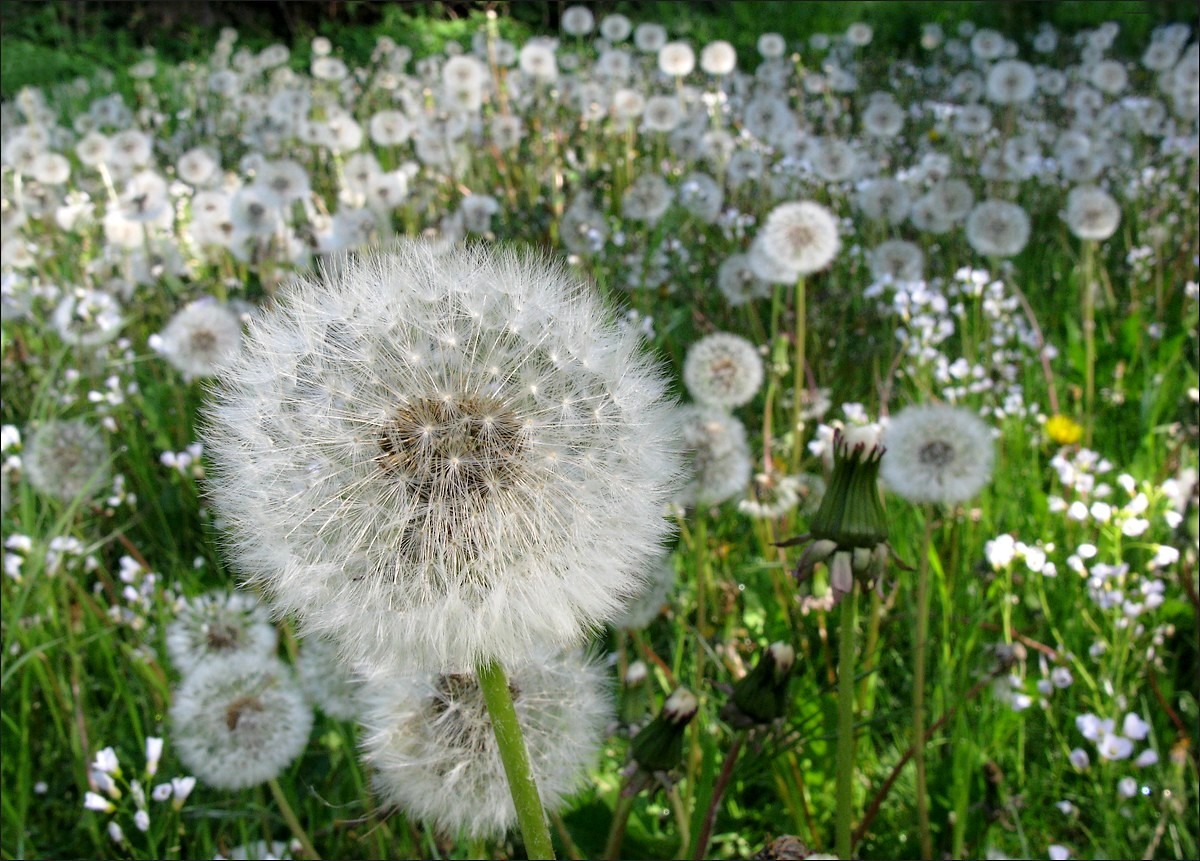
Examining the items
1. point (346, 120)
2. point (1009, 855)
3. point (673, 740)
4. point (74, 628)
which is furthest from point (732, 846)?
point (346, 120)

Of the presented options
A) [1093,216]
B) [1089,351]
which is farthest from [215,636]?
[1093,216]

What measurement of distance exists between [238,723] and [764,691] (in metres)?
0.94

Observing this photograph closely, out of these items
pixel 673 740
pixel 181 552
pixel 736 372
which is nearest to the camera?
pixel 673 740

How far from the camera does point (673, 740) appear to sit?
4.84 feet

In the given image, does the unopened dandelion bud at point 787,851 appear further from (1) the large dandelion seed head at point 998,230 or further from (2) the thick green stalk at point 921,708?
(1) the large dandelion seed head at point 998,230

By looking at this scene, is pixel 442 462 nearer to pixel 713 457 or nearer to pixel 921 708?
pixel 921 708

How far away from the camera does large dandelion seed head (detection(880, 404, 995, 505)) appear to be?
6.59 ft

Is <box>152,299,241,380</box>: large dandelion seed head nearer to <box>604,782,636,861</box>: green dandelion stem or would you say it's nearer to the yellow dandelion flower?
<box>604,782,636,861</box>: green dandelion stem

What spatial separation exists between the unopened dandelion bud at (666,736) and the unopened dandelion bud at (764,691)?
75 millimetres

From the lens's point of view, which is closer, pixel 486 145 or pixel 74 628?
pixel 74 628

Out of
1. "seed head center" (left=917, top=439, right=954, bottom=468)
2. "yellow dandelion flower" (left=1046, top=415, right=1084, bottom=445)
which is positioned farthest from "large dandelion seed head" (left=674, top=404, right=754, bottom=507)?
"yellow dandelion flower" (left=1046, top=415, right=1084, bottom=445)

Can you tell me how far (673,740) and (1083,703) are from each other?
1265 mm

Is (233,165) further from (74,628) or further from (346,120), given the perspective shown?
(74,628)

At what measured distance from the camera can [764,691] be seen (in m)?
1.50
